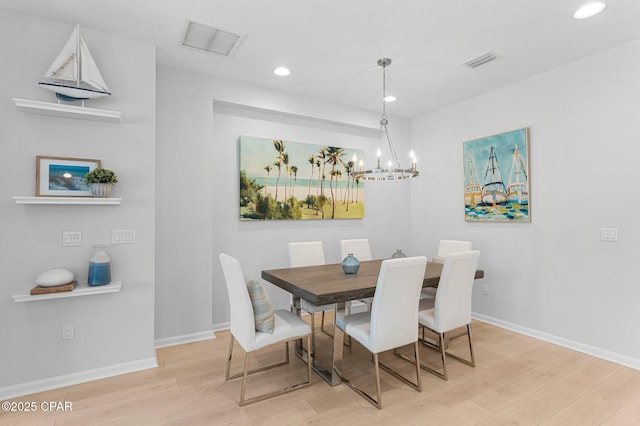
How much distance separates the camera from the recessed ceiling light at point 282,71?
330 cm

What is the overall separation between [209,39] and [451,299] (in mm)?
2911

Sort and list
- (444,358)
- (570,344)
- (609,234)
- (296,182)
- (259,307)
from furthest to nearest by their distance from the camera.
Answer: (296,182) < (570,344) < (609,234) < (444,358) < (259,307)

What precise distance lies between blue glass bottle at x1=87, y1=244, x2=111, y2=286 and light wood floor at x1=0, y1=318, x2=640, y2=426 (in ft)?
2.57

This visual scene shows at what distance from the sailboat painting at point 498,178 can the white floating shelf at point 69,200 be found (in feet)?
12.4

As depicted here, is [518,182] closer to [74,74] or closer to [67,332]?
[74,74]

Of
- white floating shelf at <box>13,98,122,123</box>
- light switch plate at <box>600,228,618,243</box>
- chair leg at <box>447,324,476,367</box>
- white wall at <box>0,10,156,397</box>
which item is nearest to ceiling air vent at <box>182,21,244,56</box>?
white wall at <box>0,10,156,397</box>

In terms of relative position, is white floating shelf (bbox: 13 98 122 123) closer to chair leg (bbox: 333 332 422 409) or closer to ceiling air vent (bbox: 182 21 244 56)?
ceiling air vent (bbox: 182 21 244 56)

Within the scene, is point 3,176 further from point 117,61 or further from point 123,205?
point 117,61

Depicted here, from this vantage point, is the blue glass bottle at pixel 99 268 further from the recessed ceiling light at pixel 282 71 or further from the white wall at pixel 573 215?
the white wall at pixel 573 215

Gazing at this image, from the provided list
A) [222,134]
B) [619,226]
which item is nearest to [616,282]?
[619,226]

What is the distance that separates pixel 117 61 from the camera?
2.69 metres

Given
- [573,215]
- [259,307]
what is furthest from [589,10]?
[259,307]

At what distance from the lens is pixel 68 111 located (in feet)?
7.84

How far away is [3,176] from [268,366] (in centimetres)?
240
